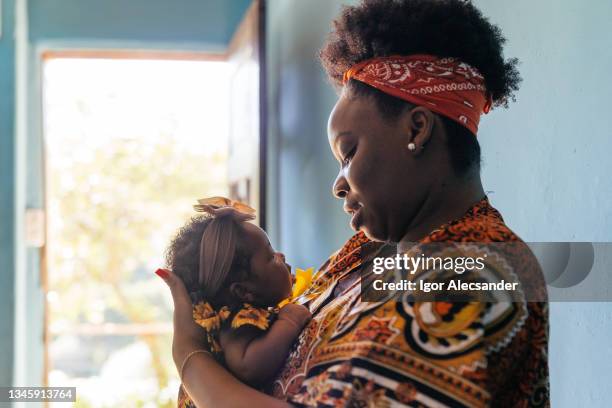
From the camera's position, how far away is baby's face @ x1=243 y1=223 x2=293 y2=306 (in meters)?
1.17

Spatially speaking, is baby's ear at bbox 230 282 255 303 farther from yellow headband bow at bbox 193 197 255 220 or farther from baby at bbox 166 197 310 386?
yellow headband bow at bbox 193 197 255 220

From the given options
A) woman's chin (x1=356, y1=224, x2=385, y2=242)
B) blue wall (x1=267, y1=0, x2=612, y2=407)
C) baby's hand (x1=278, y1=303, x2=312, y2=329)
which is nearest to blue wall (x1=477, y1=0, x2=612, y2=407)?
blue wall (x1=267, y1=0, x2=612, y2=407)

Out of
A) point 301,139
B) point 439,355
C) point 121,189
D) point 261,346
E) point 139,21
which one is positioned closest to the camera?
point 439,355

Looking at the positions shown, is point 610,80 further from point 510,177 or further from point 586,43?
point 510,177

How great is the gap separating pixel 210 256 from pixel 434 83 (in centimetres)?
48

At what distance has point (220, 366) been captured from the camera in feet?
3.15

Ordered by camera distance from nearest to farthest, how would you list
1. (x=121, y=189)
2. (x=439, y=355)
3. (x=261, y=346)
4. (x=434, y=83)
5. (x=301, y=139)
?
1. (x=439, y=355)
2. (x=434, y=83)
3. (x=261, y=346)
4. (x=301, y=139)
5. (x=121, y=189)

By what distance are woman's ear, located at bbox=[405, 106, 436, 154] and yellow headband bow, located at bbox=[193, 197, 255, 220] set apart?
43cm

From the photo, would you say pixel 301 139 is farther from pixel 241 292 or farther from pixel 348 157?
pixel 348 157

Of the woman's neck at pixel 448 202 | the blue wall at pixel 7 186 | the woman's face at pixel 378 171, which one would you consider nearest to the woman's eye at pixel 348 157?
the woman's face at pixel 378 171

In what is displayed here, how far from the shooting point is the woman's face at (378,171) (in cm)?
89

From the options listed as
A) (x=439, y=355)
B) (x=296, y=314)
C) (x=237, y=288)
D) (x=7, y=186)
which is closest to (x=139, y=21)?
(x=7, y=186)

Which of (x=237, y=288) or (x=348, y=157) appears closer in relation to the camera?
(x=348, y=157)

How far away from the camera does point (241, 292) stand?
1153mm
